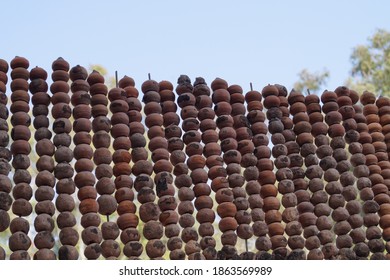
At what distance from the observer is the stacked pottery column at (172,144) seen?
4.87m

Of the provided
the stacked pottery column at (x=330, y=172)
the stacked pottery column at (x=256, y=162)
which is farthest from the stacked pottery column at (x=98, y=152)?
the stacked pottery column at (x=330, y=172)

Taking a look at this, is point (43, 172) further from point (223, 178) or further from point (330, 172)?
point (330, 172)

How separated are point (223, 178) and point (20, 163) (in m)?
1.47

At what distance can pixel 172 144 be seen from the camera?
205 inches

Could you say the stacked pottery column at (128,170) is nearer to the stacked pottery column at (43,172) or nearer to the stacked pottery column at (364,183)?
the stacked pottery column at (43,172)

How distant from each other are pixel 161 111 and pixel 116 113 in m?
0.39

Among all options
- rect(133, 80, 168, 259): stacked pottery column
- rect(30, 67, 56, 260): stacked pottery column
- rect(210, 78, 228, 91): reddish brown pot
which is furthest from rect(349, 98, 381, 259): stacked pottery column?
rect(30, 67, 56, 260): stacked pottery column

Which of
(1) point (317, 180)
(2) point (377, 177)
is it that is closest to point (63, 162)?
(1) point (317, 180)

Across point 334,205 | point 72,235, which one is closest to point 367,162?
point 334,205

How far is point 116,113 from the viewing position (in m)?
5.14

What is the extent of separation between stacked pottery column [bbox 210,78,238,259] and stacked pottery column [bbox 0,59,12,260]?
4.80 ft

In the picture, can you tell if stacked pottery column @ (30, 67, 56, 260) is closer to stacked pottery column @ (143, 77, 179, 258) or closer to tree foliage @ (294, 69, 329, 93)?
stacked pottery column @ (143, 77, 179, 258)

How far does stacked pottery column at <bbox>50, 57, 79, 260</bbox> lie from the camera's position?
4.65 m
